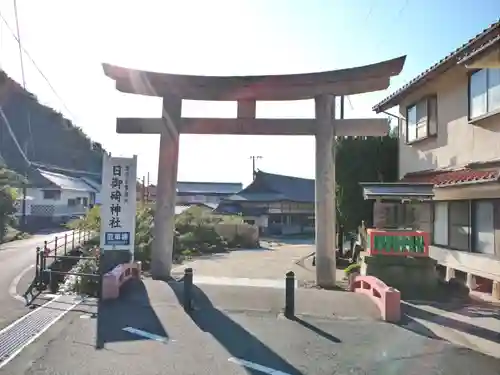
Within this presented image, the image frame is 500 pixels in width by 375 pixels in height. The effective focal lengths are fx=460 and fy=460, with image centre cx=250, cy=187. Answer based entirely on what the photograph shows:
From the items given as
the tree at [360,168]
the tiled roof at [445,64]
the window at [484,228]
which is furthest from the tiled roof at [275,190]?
the window at [484,228]

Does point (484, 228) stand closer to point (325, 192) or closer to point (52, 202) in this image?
point (325, 192)

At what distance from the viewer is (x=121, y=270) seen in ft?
35.3

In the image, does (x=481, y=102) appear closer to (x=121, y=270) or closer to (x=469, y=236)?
(x=469, y=236)

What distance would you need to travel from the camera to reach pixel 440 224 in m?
13.8

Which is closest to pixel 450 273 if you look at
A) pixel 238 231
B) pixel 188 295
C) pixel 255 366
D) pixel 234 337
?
pixel 188 295

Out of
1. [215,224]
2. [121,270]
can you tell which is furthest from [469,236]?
[215,224]

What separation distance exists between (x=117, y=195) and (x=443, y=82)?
9.75m

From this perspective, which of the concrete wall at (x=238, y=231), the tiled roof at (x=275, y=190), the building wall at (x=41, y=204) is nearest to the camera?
the concrete wall at (x=238, y=231)

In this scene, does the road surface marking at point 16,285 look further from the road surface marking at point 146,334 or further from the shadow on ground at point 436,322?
the shadow on ground at point 436,322

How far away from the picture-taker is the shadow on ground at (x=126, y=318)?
7.32m

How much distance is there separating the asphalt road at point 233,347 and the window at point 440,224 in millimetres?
6033

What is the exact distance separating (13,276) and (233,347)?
35.4 ft

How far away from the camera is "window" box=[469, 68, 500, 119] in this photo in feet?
34.1

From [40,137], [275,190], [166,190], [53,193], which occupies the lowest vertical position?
[166,190]
